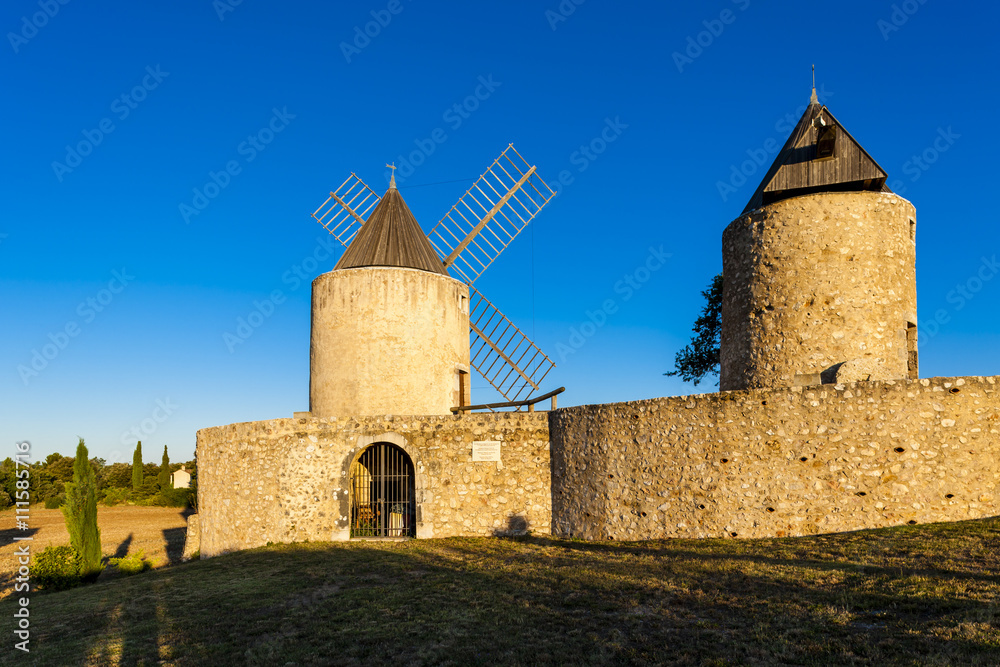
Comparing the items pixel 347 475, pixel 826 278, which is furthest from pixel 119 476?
pixel 826 278

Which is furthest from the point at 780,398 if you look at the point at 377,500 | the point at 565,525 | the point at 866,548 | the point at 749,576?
the point at 377,500

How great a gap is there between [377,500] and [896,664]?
10.8 metres

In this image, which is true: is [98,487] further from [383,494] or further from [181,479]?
[383,494]

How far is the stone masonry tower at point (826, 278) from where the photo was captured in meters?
11.3

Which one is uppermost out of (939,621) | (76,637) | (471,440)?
(471,440)

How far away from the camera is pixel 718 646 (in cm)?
524

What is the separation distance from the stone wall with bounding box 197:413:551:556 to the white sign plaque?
0.30 ft

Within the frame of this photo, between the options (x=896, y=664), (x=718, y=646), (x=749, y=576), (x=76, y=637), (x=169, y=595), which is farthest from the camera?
(x=169, y=595)

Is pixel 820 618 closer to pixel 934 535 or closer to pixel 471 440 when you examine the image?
pixel 934 535

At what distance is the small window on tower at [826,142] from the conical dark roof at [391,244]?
918 centimetres

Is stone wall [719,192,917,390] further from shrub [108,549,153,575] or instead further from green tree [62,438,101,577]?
shrub [108,549,153,575]

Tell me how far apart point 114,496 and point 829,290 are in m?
39.0

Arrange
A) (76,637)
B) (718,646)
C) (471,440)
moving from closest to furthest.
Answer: (718,646)
(76,637)
(471,440)

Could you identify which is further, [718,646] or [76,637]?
[76,637]
